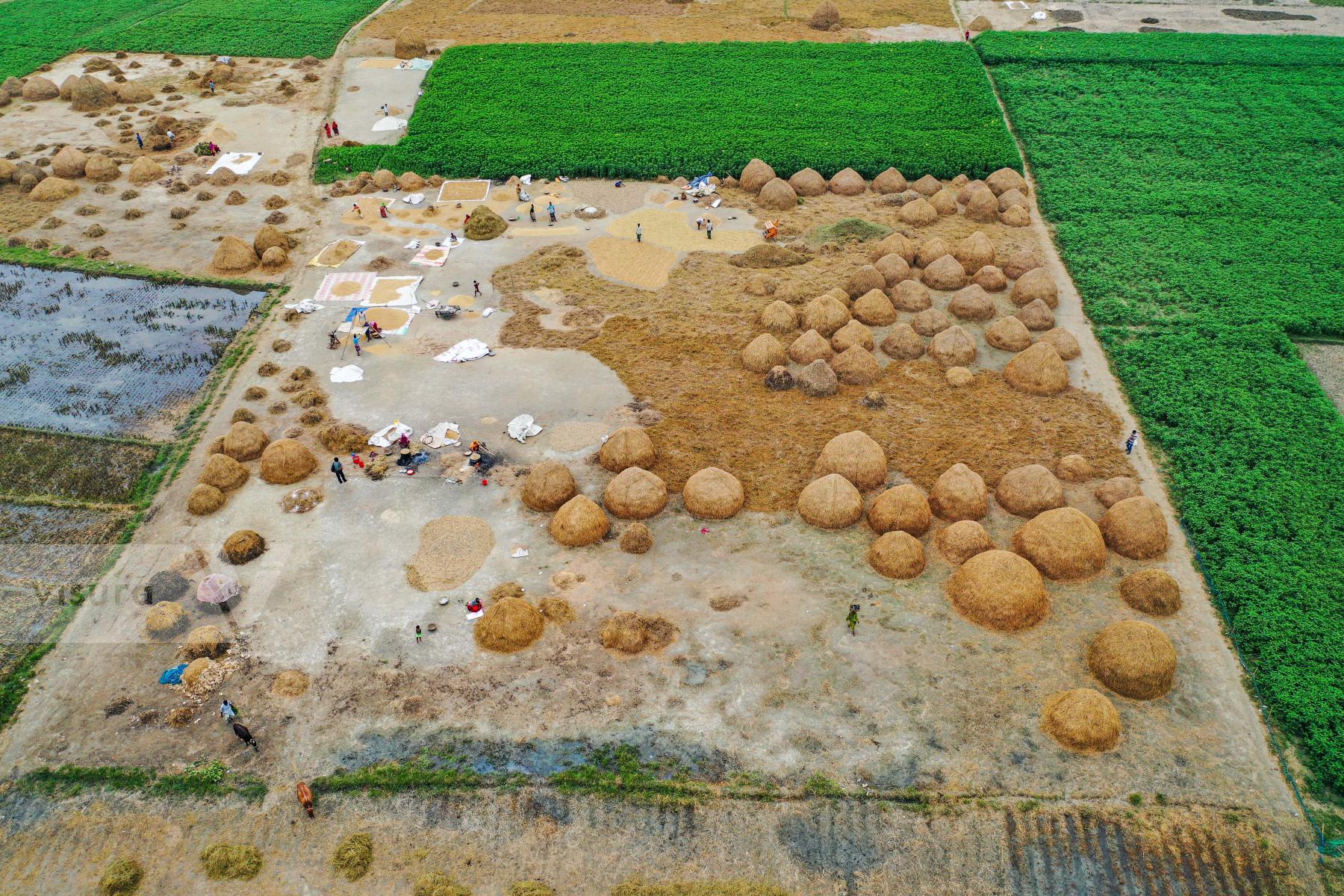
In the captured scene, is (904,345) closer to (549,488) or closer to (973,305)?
(973,305)

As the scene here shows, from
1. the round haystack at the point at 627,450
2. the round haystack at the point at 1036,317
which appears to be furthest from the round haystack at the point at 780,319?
the round haystack at the point at 1036,317

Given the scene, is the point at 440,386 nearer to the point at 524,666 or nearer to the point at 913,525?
the point at 524,666

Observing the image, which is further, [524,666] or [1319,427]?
[1319,427]

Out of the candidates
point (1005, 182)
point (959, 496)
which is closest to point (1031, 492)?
point (959, 496)

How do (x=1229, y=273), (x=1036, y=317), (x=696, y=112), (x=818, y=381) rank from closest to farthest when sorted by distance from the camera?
(x=818, y=381)
(x=1036, y=317)
(x=1229, y=273)
(x=696, y=112)

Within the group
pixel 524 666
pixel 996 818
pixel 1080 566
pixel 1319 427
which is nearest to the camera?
pixel 996 818

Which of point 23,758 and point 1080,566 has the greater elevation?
point 1080,566

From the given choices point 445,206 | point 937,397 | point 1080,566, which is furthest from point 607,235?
point 1080,566
